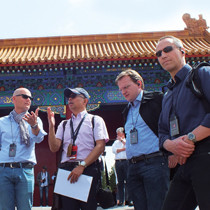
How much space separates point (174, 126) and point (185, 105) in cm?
16

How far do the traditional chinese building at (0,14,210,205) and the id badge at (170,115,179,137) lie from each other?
201 inches

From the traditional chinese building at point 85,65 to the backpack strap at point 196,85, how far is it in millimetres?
5115

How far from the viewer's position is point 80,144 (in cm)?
288

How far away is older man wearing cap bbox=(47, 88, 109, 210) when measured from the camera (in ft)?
9.04

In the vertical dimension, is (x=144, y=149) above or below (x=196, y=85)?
below

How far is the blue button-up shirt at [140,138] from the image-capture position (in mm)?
2672

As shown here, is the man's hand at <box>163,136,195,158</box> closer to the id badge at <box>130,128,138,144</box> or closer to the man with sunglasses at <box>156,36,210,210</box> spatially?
the man with sunglasses at <box>156,36,210,210</box>

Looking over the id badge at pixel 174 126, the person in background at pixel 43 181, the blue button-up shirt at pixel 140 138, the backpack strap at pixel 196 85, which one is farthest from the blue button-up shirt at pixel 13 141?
the person in background at pixel 43 181

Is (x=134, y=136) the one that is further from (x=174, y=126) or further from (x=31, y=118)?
(x=31, y=118)

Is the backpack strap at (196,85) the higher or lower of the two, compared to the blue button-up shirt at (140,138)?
higher

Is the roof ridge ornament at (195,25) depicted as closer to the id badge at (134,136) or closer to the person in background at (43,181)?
the person in background at (43,181)

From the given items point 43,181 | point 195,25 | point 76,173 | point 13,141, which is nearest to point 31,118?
point 13,141

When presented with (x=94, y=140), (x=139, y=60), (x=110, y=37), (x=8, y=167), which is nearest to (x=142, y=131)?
(x=94, y=140)

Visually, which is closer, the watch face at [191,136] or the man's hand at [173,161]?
the watch face at [191,136]
